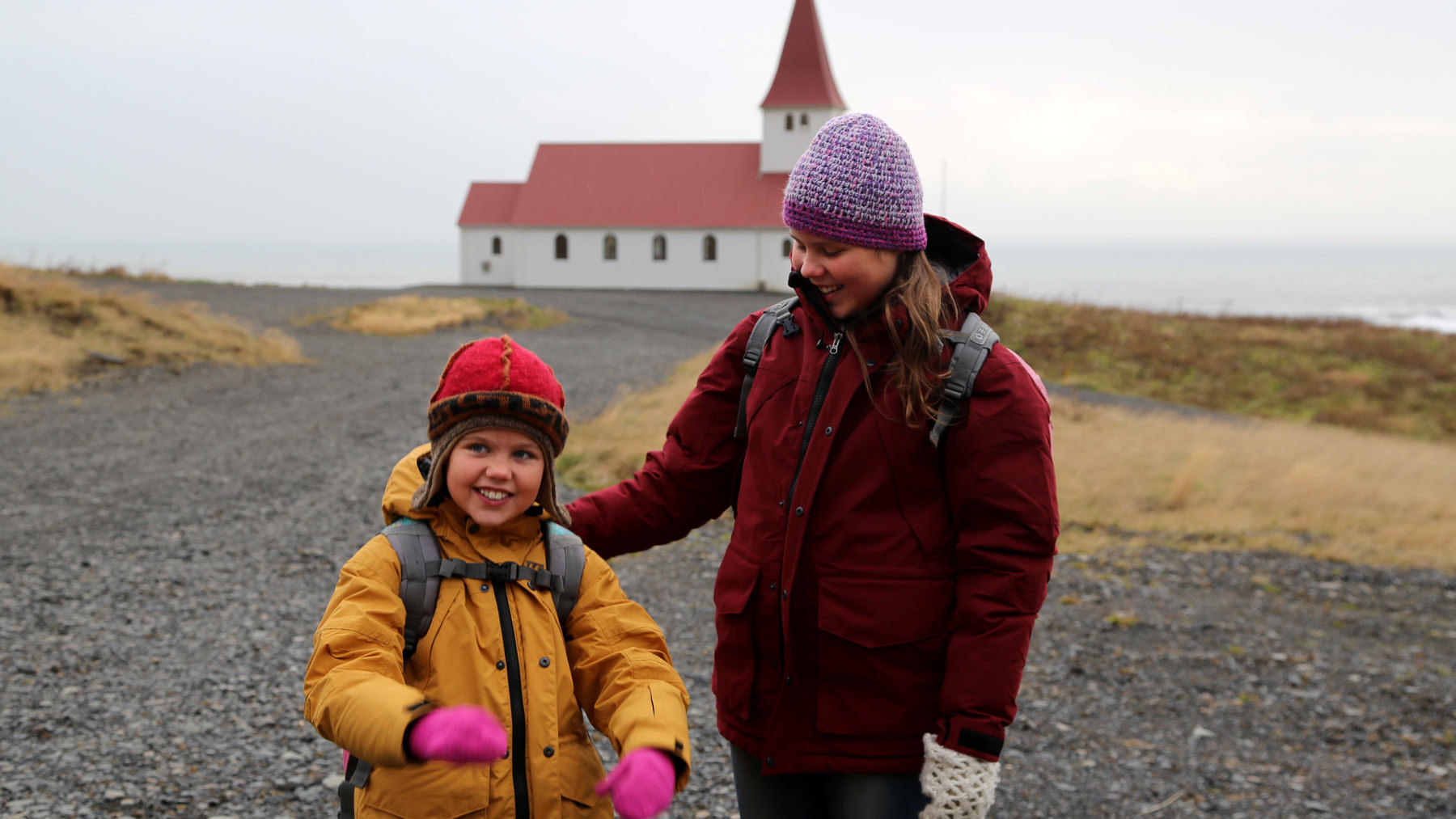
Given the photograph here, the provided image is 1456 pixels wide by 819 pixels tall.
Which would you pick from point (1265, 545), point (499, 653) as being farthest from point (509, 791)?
point (1265, 545)

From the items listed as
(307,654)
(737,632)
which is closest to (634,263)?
(307,654)

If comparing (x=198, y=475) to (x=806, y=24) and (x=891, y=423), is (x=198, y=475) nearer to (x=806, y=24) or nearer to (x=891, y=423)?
(x=891, y=423)

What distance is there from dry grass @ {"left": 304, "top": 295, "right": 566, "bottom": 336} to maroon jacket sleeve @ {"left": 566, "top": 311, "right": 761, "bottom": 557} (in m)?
20.4

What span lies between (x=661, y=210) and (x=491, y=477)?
4076 centimetres

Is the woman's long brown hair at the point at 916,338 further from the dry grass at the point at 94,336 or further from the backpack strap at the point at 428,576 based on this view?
the dry grass at the point at 94,336

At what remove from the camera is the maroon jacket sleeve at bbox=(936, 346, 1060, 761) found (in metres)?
2.08

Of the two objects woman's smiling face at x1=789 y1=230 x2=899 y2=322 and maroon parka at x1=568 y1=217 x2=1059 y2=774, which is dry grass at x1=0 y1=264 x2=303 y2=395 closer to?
maroon parka at x1=568 y1=217 x2=1059 y2=774

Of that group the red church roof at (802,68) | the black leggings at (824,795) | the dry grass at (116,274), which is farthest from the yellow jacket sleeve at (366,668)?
the red church roof at (802,68)

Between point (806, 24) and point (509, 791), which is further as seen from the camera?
point (806, 24)

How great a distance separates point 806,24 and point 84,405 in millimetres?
34186

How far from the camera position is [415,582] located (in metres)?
2.18

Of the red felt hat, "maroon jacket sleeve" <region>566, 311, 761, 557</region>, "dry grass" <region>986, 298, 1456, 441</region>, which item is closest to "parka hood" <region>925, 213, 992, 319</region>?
"maroon jacket sleeve" <region>566, 311, 761, 557</region>

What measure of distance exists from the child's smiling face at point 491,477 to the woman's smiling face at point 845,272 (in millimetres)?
702

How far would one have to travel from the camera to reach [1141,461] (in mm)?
11492
